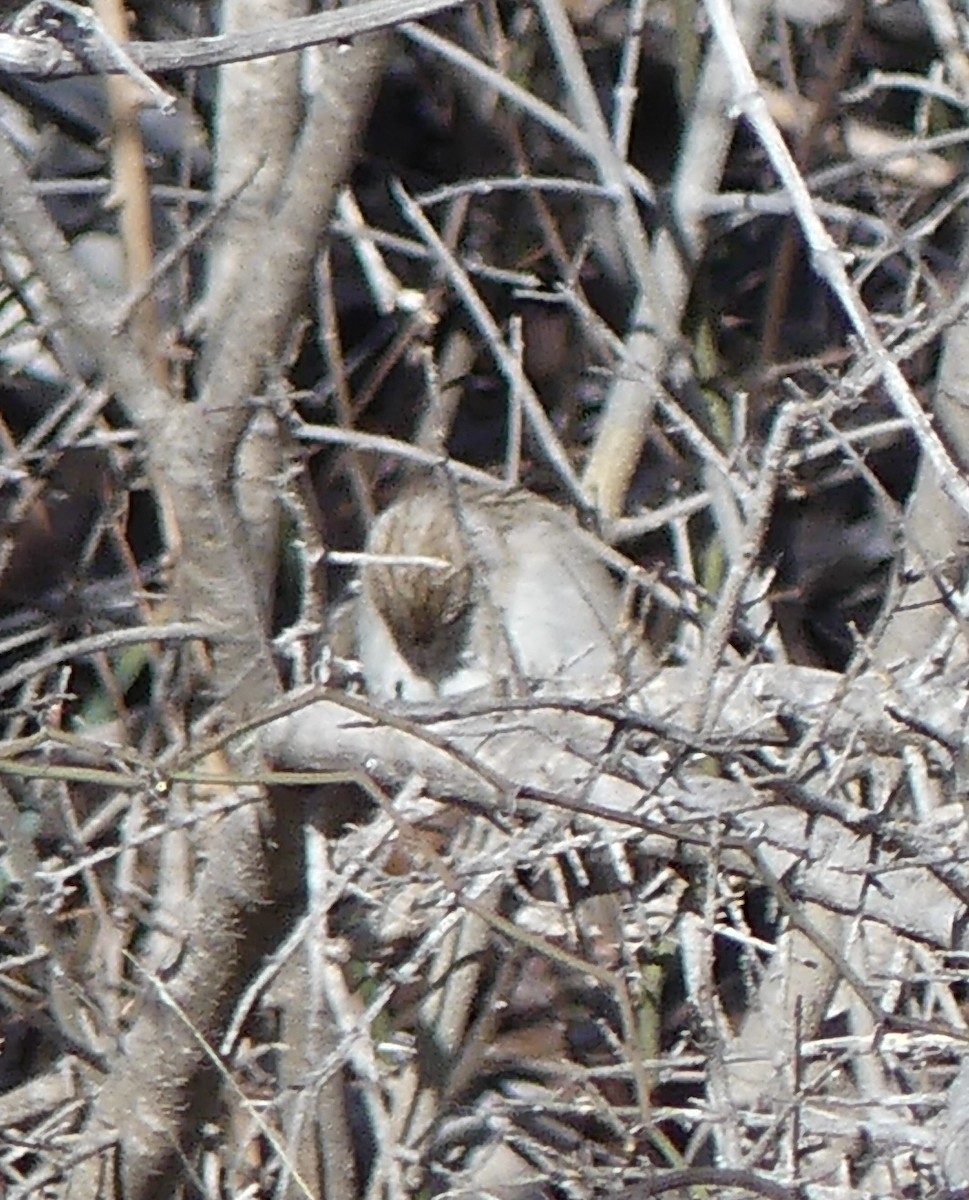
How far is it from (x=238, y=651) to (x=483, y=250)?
221 centimetres

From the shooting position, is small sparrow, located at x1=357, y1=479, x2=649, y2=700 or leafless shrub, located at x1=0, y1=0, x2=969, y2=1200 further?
small sparrow, located at x1=357, y1=479, x2=649, y2=700

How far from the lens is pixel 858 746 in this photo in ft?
7.35

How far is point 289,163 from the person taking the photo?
2893 millimetres

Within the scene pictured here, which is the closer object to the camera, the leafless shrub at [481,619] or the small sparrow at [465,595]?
the leafless shrub at [481,619]

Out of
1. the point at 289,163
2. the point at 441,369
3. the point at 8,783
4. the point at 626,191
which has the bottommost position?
the point at 8,783

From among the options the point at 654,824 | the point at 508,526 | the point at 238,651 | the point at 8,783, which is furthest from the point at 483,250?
the point at 654,824

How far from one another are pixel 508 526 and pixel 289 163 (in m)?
1.64

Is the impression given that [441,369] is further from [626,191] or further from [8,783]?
[8,783]

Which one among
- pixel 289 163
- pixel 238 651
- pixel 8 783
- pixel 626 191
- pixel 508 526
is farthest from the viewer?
pixel 508 526

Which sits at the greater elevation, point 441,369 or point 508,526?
point 441,369

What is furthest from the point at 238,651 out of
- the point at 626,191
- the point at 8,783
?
the point at 626,191

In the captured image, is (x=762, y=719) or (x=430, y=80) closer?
(x=762, y=719)

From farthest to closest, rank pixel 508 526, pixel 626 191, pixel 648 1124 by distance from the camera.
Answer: pixel 508 526 → pixel 626 191 → pixel 648 1124

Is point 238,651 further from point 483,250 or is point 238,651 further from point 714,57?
point 483,250
